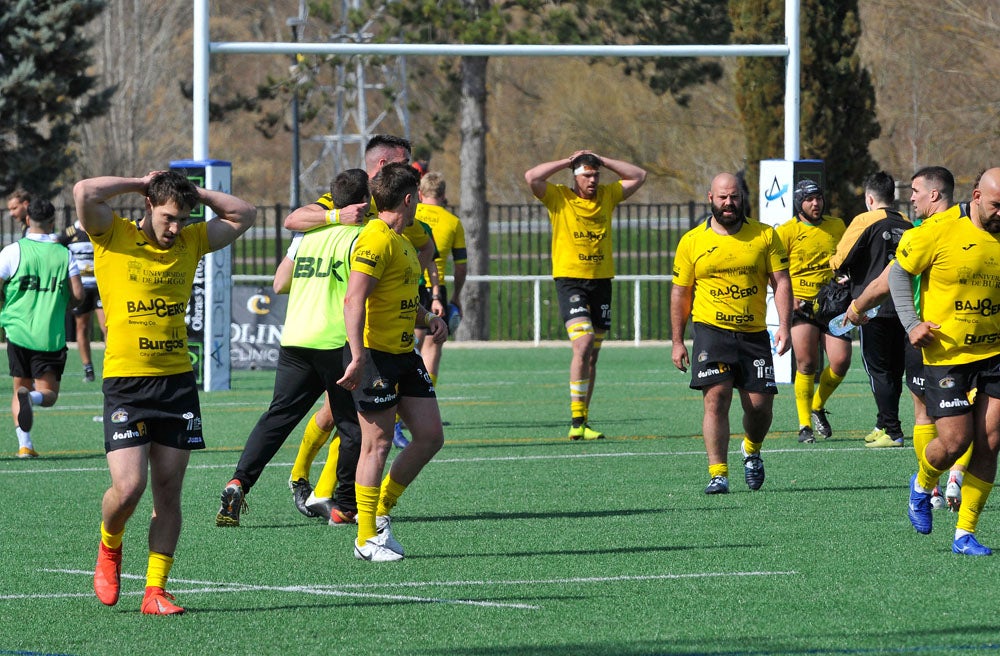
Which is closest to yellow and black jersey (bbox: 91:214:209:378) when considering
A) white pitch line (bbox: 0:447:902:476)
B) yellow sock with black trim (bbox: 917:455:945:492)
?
yellow sock with black trim (bbox: 917:455:945:492)

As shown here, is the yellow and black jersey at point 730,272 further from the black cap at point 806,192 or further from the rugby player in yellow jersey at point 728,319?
the black cap at point 806,192

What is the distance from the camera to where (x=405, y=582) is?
24.8 ft

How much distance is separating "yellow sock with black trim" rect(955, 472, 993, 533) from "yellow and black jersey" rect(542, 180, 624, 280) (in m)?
5.71

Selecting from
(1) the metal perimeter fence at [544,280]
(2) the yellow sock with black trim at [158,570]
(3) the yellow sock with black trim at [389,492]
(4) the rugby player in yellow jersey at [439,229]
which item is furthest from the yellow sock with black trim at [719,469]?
(1) the metal perimeter fence at [544,280]

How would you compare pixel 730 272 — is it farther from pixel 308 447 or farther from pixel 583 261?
pixel 583 261

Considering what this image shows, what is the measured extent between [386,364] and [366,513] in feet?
2.44

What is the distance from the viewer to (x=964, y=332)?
26.1 ft

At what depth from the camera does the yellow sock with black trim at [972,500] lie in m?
8.01

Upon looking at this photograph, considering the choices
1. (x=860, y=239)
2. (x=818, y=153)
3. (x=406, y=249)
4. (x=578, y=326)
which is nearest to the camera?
(x=406, y=249)

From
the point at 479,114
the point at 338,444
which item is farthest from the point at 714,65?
the point at 338,444

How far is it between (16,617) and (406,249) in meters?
2.65

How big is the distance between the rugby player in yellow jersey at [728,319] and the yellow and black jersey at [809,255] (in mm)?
3168

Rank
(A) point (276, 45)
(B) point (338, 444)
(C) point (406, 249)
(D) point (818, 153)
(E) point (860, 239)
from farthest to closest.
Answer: (D) point (818, 153) < (A) point (276, 45) < (E) point (860, 239) < (B) point (338, 444) < (C) point (406, 249)

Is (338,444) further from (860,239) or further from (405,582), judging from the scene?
(860,239)
